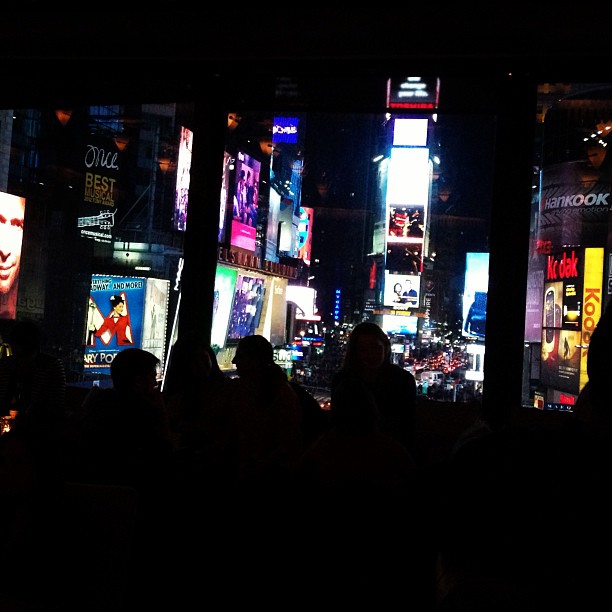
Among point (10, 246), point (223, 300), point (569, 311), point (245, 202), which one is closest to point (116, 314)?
point (223, 300)

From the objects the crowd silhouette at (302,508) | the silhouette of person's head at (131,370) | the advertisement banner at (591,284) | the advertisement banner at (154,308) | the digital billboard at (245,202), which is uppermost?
the digital billboard at (245,202)

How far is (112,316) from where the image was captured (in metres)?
15.6

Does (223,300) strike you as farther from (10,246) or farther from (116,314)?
(10,246)

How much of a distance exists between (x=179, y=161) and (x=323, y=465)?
13.8 metres

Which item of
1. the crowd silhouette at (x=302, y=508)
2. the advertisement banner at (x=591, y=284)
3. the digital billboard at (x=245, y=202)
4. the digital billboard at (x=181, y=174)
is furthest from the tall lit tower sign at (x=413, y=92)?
the advertisement banner at (x=591, y=284)

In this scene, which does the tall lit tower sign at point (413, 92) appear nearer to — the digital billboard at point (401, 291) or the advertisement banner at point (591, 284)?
the advertisement banner at point (591, 284)

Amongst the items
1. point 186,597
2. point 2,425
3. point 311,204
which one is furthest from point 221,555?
point 311,204

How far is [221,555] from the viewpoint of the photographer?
278cm

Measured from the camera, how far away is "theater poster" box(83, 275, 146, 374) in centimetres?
1533

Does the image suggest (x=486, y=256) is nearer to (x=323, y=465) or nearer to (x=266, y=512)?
(x=323, y=465)

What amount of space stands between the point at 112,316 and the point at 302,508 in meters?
13.7

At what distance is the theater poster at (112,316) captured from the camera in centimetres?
1533

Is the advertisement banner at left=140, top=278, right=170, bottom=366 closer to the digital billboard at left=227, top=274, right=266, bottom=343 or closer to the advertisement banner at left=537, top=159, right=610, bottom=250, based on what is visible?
the digital billboard at left=227, top=274, right=266, bottom=343

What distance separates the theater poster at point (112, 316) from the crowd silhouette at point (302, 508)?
38.3 ft
